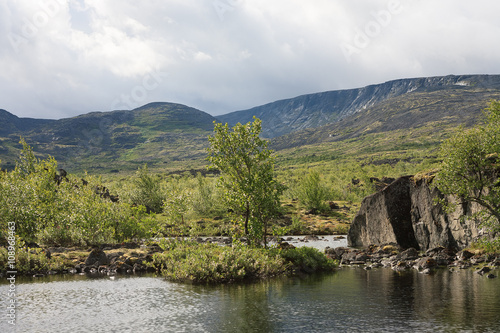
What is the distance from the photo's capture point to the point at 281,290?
32625mm

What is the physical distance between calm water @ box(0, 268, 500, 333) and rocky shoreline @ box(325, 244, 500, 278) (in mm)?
3203

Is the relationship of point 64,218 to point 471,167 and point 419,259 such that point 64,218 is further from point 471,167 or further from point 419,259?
point 471,167

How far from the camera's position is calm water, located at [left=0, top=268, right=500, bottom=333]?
22.3m

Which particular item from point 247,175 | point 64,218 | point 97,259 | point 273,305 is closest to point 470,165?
point 247,175

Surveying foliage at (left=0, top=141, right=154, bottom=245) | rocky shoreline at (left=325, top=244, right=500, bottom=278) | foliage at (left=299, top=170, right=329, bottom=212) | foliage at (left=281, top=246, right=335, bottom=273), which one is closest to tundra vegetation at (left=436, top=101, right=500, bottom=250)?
rocky shoreline at (left=325, top=244, right=500, bottom=278)

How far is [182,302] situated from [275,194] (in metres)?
17.5

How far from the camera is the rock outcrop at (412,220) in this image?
46.7 meters

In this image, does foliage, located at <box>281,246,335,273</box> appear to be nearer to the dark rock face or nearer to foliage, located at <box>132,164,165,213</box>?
the dark rock face

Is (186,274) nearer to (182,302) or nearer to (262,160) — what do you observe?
(182,302)

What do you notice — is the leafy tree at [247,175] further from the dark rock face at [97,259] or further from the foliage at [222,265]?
the dark rock face at [97,259]

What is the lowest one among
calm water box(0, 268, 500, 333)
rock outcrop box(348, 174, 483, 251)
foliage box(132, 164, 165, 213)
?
calm water box(0, 268, 500, 333)

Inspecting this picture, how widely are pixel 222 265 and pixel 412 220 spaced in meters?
30.3

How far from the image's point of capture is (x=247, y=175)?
1705 inches

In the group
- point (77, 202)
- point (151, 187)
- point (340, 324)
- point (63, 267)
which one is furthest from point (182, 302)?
point (151, 187)
